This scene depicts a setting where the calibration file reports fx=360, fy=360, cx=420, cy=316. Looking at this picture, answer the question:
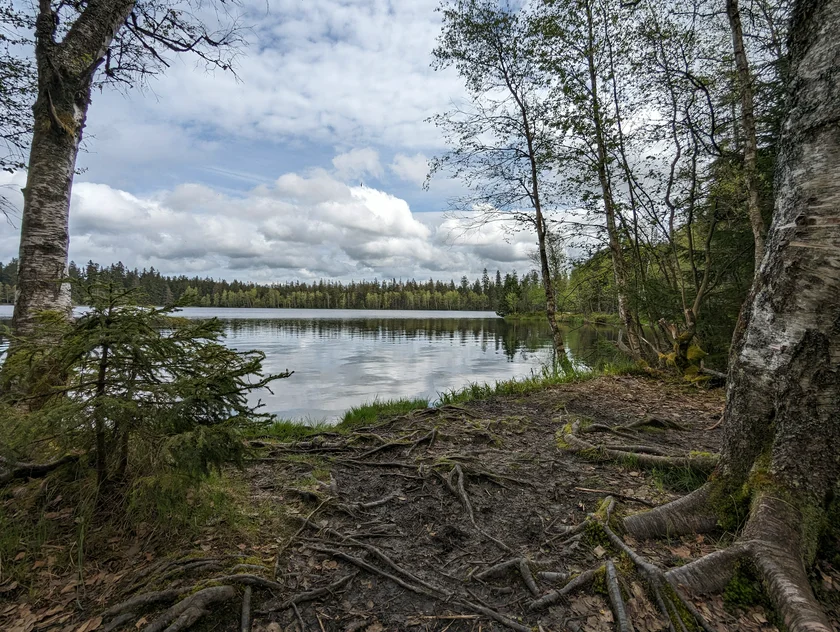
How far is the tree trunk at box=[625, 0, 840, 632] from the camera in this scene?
2.29m

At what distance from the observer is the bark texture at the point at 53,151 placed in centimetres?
401

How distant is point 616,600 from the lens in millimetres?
2188

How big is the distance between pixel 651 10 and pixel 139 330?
1294cm

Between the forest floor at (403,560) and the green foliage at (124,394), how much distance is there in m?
0.69

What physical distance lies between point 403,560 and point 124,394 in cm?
249

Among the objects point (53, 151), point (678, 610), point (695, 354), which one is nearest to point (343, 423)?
point (53, 151)

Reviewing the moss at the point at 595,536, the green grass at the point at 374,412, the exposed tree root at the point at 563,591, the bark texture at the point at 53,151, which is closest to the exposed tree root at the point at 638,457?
the moss at the point at 595,536

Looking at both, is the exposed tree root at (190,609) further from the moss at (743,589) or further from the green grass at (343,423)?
the green grass at (343,423)

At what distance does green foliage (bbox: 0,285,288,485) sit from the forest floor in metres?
0.69

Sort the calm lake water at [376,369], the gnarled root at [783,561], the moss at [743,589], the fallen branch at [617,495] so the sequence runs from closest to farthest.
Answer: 1. the gnarled root at [783,561]
2. the moss at [743,589]
3. the fallen branch at [617,495]
4. the calm lake water at [376,369]

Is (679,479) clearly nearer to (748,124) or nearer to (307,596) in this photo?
(307,596)

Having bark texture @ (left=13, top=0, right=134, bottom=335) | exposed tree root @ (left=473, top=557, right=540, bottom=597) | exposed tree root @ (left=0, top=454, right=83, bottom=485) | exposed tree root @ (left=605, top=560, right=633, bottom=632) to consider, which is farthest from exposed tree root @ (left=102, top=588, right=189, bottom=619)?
bark texture @ (left=13, top=0, right=134, bottom=335)

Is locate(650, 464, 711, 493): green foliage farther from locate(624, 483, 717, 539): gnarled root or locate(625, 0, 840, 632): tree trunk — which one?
locate(625, 0, 840, 632): tree trunk

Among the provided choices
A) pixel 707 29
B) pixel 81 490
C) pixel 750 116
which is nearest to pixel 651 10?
pixel 707 29
